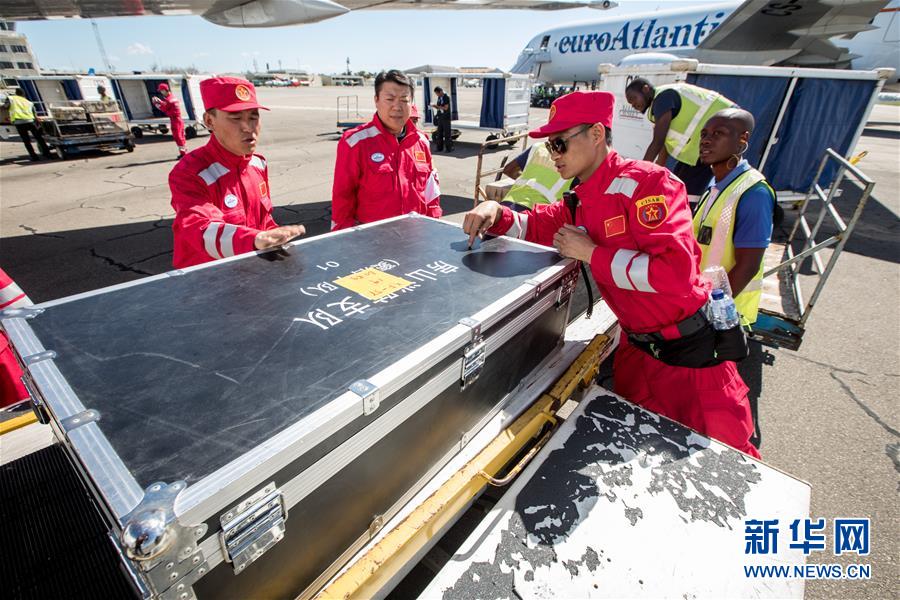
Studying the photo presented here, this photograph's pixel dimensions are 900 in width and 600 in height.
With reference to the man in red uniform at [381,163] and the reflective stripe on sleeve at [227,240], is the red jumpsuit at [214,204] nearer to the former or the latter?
the reflective stripe on sleeve at [227,240]

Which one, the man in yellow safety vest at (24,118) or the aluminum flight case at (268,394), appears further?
the man in yellow safety vest at (24,118)

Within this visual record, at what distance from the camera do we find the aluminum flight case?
0.72 metres

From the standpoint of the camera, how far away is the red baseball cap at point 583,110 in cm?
169

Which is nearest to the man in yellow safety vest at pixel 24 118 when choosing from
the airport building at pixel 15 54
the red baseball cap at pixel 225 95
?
the red baseball cap at pixel 225 95

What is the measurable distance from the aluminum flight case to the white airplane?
8.21 metres

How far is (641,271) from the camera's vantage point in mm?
1595

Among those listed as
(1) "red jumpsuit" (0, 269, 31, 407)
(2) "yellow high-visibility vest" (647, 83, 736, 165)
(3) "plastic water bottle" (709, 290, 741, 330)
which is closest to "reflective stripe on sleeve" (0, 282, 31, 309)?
(1) "red jumpsuit" (0, 269, 31, 407)

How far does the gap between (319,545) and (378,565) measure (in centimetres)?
16

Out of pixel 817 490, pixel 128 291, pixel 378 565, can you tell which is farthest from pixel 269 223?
pixel 817 490

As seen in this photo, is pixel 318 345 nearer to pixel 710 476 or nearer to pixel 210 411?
pixel 210 411

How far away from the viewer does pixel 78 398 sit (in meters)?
0.87

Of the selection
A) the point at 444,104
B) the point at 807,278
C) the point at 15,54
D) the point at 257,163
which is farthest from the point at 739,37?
the point at 15,54

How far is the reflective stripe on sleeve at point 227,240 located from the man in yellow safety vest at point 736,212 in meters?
2.64

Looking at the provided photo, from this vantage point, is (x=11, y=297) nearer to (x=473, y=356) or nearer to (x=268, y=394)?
(x=268, y=394)
